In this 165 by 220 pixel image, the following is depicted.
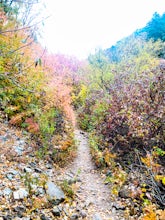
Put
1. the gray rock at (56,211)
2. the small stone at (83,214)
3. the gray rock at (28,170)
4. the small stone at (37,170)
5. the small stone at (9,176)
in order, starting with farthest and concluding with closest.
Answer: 1. the small stone at (37,170)
2. the gray rock at (28,170)
3. the small stone at (9,176)
4. the small stone at (83,214)
5. the gray rock at (56,211)

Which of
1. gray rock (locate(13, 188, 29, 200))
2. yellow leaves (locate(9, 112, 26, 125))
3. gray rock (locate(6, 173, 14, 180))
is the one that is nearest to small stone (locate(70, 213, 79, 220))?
gray rock (locate(13, 188, 29, 200))

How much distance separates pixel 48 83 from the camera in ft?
28.1

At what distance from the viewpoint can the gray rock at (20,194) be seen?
3697 mm

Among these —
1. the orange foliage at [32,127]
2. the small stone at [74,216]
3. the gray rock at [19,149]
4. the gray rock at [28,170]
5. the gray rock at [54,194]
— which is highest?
the orange foliage at [32,127]

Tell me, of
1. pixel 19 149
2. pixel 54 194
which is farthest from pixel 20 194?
pixel 19 149

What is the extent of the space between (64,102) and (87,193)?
13.1 feet

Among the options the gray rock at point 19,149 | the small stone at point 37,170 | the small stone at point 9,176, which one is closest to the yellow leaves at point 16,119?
the gray rock at point 19,149

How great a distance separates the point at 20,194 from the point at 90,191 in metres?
1.91

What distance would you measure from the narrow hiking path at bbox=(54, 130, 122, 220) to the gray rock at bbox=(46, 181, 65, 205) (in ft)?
1.24

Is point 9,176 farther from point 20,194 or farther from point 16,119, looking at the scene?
point 16,119

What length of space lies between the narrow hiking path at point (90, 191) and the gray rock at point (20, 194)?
3.59 ft

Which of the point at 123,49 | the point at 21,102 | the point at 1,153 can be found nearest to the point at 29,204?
the point at 1,153

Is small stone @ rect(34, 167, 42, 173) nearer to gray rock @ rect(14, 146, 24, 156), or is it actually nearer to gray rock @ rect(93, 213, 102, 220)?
gray rock @ rect(14, 146, 24, 156)

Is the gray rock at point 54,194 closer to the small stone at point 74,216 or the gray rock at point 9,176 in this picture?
the small stone at point 74,216
